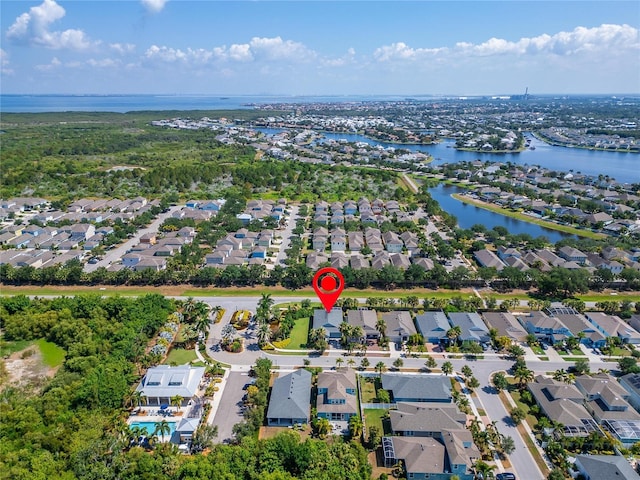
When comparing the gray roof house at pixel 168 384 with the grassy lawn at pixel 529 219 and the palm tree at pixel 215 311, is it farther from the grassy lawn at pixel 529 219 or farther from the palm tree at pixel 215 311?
the grassy lawn at pixel 529 219

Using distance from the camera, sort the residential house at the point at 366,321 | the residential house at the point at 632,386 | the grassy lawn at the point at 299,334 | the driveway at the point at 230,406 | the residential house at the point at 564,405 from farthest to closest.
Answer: the residential house at the point at 366,321, the grassy lawn at the point at 299,334, the residential house at the point at 632,386, the driveway at the point at 230,406, the residential house at the point at 564,405

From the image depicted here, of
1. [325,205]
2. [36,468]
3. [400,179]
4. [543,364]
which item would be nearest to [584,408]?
[543,364]

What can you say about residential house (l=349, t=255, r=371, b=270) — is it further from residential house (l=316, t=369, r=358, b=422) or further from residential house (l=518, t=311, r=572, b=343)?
residential house (l=316, t=369, r=358, b=422)

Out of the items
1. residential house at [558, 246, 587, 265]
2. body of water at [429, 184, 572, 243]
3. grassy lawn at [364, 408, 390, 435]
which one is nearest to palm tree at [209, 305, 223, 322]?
grassy lawn at [364, 408, 390, 435]

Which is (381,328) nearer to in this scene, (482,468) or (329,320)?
(329,320)

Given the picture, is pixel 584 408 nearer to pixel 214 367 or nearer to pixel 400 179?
pixel 214 367

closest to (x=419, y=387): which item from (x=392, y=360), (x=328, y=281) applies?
(x=392, y=360)

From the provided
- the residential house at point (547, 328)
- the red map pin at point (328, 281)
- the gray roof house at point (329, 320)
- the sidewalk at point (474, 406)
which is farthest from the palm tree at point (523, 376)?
the red map pin at point (328, 281)
